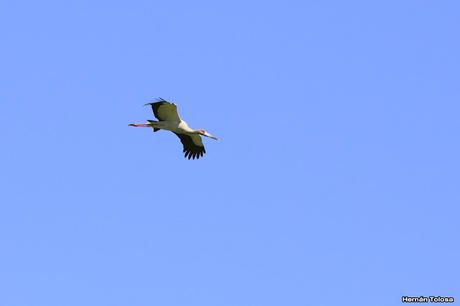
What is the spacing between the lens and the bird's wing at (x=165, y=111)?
3053 cm

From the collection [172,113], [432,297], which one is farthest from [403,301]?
[172,113]

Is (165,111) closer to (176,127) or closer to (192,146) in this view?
(176,127)

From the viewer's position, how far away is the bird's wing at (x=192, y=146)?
33441 millimetres

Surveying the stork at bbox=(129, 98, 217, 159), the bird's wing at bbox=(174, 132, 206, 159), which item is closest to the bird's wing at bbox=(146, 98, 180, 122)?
the stork at bbox=(129, 98, 217, 159)

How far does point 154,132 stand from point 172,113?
4.56ft

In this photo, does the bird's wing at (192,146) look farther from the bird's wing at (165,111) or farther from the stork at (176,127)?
the bird's wing at (165,111)

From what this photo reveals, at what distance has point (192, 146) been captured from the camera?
33.7 m

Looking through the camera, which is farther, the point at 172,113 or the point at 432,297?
the point at 172,113

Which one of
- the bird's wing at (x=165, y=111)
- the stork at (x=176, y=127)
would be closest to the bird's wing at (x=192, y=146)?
the stork at (x=176, y=127)

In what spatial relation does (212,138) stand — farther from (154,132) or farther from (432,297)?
(432,297)

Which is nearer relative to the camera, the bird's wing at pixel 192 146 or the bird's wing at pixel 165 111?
the bird's wing at pixel 165 111

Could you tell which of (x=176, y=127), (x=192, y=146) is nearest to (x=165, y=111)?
(x=176, y=127)

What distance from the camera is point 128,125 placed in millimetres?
32312

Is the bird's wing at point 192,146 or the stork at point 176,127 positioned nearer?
the stork at point 176,127
